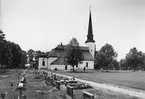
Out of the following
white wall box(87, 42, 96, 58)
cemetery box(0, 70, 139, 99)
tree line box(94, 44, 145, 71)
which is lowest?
cemetery box(0, 70, 139, 99)

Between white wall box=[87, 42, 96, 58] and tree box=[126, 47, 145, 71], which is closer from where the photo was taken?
white wall box=[87, 42, 96, 58]

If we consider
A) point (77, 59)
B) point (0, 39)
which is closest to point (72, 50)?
point (77, 59)

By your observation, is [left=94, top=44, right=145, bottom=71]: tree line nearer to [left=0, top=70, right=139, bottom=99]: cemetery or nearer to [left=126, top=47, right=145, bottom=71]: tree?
[left=126, top=47, right=145, bottom=71]: tree

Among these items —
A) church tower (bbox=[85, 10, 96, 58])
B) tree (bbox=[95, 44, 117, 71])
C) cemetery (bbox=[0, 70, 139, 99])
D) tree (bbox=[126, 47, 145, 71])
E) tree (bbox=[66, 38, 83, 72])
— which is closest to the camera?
cemetery (bbox=[0, 70, 139, 99])

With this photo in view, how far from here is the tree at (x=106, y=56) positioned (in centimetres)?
7575

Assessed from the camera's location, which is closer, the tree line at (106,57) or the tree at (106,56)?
the tree line at (106,57)

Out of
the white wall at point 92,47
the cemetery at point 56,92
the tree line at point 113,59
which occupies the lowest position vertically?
the cemetery at point 56,92

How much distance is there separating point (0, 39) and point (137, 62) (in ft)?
197

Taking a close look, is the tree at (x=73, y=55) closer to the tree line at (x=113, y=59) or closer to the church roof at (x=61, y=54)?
the tree line at (x=113, y=59)

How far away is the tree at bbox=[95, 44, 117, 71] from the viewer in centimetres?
7575

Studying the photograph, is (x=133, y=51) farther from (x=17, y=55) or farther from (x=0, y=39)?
(x=0, y=39)

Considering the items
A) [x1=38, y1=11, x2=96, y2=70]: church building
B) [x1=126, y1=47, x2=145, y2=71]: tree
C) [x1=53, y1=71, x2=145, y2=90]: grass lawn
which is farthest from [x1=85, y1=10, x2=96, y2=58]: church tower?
[x1=53, y1=71, x2=145, y2=90]: grass lawn

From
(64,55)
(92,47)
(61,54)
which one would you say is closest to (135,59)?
(92,47)

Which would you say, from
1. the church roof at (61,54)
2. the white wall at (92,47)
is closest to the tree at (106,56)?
the white wall at (92,47)
